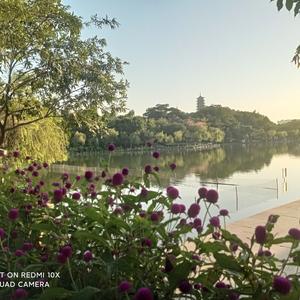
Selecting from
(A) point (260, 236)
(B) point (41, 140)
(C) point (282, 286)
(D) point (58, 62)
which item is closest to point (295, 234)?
(A) point (260, 236)

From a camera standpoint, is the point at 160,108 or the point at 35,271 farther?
the point at 160,108

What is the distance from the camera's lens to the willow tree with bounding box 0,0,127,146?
4.84 metres

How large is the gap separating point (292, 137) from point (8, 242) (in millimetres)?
87379

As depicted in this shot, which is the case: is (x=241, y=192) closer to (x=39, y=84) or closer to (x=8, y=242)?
(x=39, y=84)

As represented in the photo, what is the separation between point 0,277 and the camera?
3.32 ft

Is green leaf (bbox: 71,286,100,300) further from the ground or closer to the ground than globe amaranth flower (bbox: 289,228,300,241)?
closer to the ground

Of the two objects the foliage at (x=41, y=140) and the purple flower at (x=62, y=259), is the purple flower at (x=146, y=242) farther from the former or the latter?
the foliage at (x=41, y=140)

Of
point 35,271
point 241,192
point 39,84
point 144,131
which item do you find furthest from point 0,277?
point 144,131

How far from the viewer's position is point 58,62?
4.82 metres

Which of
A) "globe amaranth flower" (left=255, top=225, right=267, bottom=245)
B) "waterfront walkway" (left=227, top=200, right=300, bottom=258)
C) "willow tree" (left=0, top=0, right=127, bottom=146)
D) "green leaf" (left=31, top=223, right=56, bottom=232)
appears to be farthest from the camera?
"willow tree" (left=0, top=0, right=127, bottom=146)

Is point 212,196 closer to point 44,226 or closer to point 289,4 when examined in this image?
point 44,226

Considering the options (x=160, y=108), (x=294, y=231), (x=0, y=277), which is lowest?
(x=0, y=277)

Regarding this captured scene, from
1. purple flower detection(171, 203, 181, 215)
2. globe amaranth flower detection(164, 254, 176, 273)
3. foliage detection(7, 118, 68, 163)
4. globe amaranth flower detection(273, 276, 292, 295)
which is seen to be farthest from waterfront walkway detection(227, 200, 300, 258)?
foliage detection(7, 118, 68, 163)

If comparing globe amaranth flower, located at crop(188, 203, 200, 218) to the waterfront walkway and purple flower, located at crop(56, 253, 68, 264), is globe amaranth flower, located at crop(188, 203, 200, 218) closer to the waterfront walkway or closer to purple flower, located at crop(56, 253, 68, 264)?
purple flower, located at crop(56, 253, 68, 264)
